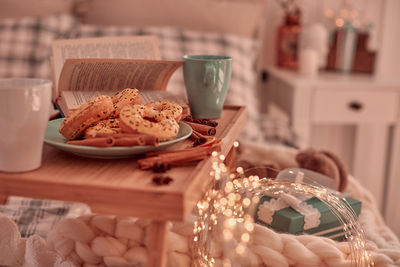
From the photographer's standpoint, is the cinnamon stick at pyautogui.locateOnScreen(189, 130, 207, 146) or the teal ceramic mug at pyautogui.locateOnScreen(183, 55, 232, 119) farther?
the teal ceramic mug at pyautogui.locateOnScreen(183, 55, 232, 119)

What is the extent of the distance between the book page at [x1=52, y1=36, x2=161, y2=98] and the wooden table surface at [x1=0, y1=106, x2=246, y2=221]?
1.04ft

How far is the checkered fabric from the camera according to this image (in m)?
0.94

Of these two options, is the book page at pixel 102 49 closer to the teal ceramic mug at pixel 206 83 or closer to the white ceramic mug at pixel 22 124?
the teal ceramic mug at pixel 206 83

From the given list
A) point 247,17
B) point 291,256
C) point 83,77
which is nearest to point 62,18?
point 247,17

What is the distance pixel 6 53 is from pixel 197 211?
1201 mm

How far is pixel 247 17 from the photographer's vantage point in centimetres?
197

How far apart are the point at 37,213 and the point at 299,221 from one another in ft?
1.97

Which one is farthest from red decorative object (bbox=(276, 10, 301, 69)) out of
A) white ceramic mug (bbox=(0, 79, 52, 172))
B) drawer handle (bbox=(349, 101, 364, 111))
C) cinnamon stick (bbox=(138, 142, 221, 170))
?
white ceramic mug (bbox=(0, 79, 52, 172))

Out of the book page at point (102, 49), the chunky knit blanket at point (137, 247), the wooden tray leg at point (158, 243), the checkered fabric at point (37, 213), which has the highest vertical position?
the book page at point (102, 49)

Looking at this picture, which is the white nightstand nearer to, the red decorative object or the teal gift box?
the red decorative object

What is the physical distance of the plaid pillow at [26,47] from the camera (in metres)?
1.62

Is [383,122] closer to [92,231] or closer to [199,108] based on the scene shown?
[199,108]

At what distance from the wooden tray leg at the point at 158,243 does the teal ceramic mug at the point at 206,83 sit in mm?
385

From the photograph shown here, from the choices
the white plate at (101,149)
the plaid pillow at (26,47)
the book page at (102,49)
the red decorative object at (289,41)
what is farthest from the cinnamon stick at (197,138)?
the red decorative object at (289,41)
